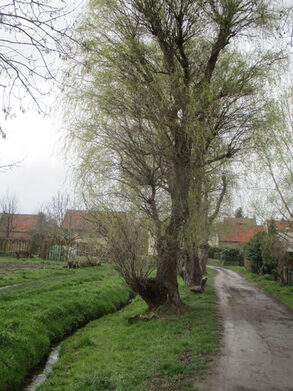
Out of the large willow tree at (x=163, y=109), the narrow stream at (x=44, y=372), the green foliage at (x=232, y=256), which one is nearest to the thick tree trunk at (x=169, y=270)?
the large willow tree at (x=163, y=109)

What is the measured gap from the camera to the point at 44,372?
8.23 metres

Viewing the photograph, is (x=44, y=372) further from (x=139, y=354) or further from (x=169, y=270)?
(x=169, y=270)

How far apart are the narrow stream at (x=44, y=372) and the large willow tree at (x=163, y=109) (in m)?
3.32

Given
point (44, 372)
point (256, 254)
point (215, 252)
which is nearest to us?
point (44, 372)

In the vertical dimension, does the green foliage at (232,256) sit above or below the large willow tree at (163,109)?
below

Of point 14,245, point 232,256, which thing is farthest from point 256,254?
point 232,256

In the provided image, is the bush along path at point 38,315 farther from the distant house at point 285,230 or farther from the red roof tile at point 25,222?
the red roof tile at point 25,222

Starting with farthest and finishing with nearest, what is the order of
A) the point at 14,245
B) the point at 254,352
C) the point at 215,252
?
the point at 215,252, the point at 14,245, the point at 254,352

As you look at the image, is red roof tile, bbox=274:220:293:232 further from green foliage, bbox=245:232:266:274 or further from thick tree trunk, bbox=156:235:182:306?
green foliage, bbox=245:232:266:274

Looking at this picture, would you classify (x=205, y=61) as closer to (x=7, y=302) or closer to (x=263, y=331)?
(x=263, y=331)

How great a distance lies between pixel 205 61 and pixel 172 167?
12.8 ft

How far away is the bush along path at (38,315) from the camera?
7875 mm

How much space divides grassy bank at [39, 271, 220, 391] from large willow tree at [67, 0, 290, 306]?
5.74 feet

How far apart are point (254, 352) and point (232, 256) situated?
44.6m
